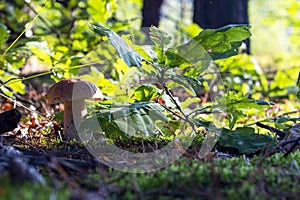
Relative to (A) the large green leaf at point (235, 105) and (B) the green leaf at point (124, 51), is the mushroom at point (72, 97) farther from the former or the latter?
(A) the large green leaf at point (235, 105)

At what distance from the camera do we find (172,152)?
5.36ft

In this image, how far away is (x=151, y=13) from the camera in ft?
16.2

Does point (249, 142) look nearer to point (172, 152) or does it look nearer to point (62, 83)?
point (172, 152)

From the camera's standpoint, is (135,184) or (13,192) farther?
(135,184)

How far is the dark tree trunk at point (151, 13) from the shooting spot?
4.92 metres

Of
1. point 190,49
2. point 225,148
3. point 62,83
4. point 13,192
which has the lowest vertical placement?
point 225,148

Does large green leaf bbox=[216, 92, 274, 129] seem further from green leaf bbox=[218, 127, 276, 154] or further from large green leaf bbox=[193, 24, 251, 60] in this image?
large green leaf bbox=[193, 24, 251, 60]

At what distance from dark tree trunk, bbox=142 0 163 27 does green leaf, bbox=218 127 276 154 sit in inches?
131

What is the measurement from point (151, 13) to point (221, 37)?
3.10 m

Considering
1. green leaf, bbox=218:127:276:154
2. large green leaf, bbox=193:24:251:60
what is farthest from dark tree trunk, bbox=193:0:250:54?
green leaf, bbox=218:127:276:154

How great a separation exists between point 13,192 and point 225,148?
1.14 m

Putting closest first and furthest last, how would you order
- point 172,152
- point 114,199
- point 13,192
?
1. point 13,192
2. point 114,199
3. point 172,152

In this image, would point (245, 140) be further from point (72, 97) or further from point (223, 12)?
point (223, 12)

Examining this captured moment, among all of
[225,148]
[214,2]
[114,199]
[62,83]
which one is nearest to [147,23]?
[214,2]
